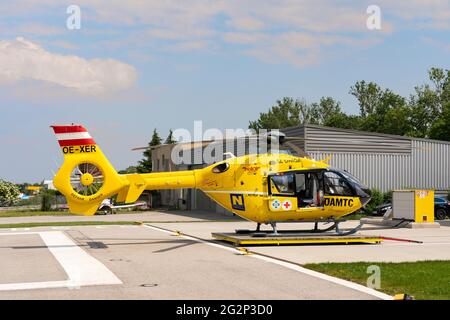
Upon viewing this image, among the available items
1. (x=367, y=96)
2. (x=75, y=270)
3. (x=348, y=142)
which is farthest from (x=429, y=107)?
(x=75, y=270)

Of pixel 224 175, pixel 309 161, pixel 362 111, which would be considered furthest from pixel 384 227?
pixel 362 111

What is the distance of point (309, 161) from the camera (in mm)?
19078

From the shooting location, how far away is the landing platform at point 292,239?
17734 mm

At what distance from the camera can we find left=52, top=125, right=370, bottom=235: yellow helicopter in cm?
1762

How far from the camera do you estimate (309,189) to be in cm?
1889

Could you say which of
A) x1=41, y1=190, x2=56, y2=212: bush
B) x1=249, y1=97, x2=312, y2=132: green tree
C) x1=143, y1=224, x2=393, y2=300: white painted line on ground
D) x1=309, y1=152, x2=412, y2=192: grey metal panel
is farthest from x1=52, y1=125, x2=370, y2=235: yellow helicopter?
x1=249, y1=97, x2=312, y2=132: green tree

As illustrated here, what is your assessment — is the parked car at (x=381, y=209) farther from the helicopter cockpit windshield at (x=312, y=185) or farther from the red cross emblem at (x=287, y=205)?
the red cross emblem at (x=287, y=205)

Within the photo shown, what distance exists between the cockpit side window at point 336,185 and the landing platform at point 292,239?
1450 mm

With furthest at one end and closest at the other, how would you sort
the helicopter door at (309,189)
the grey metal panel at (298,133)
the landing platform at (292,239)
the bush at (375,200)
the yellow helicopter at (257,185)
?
the bush at (375,200) → the grey metal panel at (298,133) → the helicopter door at (309,189) → the landing platform at (292,239) → the yellow helicopter at (257,185)

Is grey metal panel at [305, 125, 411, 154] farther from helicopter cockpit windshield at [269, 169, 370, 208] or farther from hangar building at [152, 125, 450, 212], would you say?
helicopter cockpit windshield at [269, 169, 370, 208]

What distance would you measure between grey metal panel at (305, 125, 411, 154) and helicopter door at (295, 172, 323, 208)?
1552 cm

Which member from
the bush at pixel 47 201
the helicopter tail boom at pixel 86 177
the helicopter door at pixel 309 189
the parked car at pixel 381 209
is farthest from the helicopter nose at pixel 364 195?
the bush at pixel 47 201
